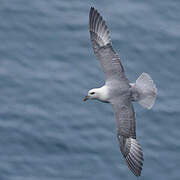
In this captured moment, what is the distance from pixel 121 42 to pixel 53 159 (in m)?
5.12

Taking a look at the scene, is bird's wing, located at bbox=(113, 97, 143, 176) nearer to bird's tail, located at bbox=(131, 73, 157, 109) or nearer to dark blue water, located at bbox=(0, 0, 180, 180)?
bird's tail, located at bbox=(131, 73, 157, 109)

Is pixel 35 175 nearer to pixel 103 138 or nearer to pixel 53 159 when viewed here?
pixel 53 159

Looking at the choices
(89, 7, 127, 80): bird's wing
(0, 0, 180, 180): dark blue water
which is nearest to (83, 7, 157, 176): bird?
(89, 7, 127, 80): bird's wing

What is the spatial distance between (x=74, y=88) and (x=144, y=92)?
6035mm

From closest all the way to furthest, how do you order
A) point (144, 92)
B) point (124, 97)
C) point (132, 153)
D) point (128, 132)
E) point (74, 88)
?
1. point (128, 132)
2. point (124, 97)
3. point (132, 153)
4. point (144, 92)
5. point (74, 88)

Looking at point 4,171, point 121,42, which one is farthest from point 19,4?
point 4,171

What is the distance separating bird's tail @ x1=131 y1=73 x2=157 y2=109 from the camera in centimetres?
1741

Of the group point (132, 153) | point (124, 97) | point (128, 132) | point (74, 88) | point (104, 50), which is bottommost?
point (132, 153)

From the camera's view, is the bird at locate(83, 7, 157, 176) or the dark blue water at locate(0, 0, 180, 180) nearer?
the bird at locate(83, 7, 157, 176)

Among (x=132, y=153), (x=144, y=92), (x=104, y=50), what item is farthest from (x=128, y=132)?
(x=104, y=50)

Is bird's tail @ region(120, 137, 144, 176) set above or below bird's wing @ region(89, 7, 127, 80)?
below

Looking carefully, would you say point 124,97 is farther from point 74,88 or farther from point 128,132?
point 74,88

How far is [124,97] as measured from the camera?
1716 centimetres

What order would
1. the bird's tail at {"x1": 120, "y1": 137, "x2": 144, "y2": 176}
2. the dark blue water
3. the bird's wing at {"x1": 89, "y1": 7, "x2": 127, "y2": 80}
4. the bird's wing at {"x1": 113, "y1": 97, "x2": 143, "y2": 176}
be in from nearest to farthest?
the bird's wing at {"x1": 113, "y1": 97, "x2": 143, "y2": 176} < the bird's tail at {"x1": 120, "y1": 137, "x2": 144, "y2": 176} < the bird's wing at {"x1": 89, "y1": 7, "x2": 127, "y2": 80} < the dark blue water
